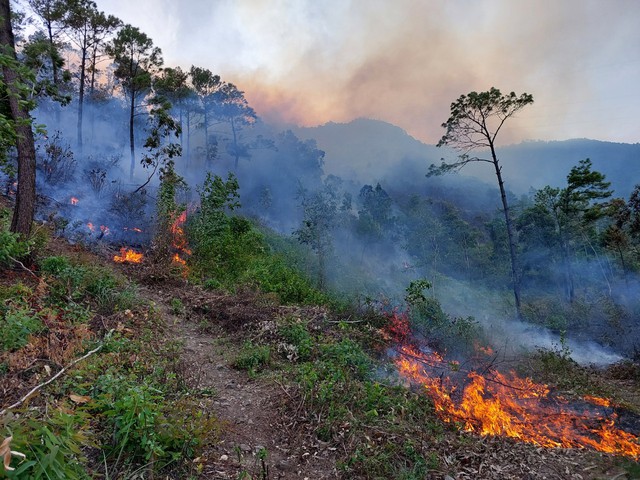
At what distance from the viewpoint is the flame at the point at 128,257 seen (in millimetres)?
10852

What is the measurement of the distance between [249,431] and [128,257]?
900 centimetres

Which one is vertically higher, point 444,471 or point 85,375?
point 85,375

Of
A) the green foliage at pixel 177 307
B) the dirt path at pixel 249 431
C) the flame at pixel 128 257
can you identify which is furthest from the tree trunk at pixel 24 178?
the dirt path at pixel 249 431

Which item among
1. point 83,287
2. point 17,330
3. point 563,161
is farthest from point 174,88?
point 563,161

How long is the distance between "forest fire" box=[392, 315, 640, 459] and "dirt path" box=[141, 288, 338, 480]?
2.40m

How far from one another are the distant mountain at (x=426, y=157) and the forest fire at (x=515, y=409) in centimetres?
9256

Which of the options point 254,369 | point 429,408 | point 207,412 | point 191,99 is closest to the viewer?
point 207,412

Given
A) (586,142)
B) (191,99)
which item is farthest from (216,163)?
(586,142)

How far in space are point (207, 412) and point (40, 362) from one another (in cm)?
215

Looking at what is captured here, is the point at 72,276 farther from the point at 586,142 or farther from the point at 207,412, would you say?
the point at 586,142

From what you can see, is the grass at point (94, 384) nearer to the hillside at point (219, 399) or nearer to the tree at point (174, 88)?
the hillside at point (219, 399)

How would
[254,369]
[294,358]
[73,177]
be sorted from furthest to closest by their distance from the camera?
[73,177], [294,358], [254,369]

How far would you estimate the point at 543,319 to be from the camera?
19.6 metres

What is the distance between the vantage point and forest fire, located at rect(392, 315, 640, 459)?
5277 mm
